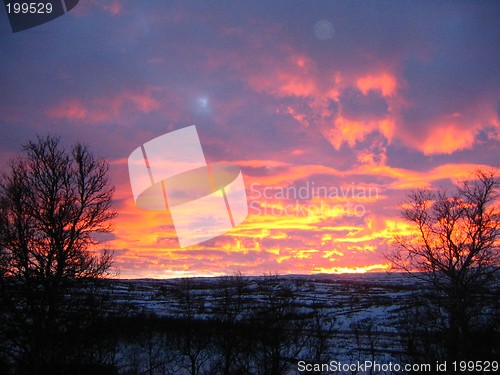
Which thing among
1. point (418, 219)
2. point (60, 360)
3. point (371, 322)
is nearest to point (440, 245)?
point (418, 219)

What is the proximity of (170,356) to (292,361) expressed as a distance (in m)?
20.5

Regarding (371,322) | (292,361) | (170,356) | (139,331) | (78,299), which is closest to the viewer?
(78,299)

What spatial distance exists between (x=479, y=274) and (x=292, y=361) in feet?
79.7

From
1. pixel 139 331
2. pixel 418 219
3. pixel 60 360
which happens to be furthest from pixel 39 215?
pixel 139 331

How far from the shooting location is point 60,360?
14180 millimetres

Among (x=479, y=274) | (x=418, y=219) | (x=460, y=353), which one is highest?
(x=418, y=219)

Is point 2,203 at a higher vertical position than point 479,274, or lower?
higher

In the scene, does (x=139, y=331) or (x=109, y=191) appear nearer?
(x=109, y=191)

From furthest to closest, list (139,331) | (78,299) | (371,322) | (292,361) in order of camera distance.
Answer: (371,322) < (139,331) < (292,361) < (78,299)

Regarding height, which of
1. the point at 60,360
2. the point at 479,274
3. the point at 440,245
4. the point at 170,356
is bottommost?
the point at 170,356

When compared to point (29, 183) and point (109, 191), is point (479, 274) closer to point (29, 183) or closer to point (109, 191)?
point (109, 191)

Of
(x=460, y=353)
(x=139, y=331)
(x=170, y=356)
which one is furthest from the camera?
(x=139, y=331)

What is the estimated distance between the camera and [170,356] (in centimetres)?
5256

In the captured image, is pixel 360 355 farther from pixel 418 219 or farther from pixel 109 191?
pixel 109 191
